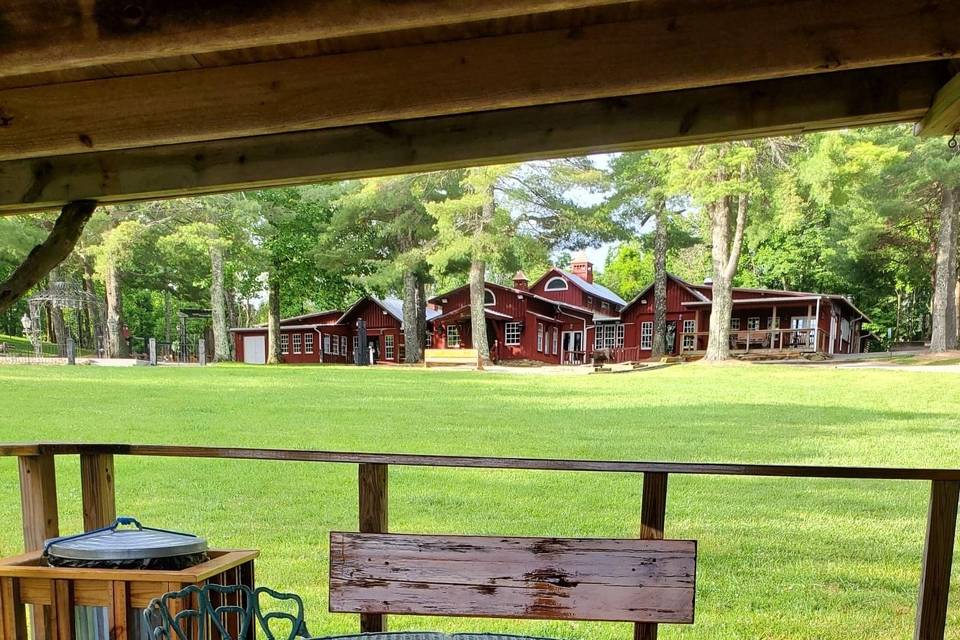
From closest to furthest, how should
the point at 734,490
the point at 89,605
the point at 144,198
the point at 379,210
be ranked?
the point at 89,605, the point at 144,198, the point at 734,490, the point at 379,210

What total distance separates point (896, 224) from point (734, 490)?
967cm

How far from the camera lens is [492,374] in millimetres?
15953

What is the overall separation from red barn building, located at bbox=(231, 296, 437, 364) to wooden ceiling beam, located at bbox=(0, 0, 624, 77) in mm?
17335

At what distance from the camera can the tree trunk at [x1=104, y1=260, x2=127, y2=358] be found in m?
18.3

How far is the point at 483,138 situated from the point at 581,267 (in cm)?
1580

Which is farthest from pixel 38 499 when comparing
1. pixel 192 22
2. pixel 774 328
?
pixel 774 328

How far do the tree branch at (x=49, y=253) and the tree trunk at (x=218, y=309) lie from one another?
16342 mm

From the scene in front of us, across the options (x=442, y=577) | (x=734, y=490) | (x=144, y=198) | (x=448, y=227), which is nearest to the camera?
(x=442, y=577)

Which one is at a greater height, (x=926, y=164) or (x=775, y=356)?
(x=926, y=164)

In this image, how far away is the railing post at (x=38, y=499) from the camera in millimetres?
2010

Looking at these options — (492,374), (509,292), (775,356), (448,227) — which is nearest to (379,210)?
(448,227)

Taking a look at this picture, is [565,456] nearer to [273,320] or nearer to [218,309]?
[273,320]

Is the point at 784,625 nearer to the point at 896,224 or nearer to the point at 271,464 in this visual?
the point at 271,464

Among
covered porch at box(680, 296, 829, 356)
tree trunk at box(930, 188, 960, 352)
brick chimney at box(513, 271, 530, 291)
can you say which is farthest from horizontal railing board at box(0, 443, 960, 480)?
brick chimney at box(513, 271, 530, 291)
